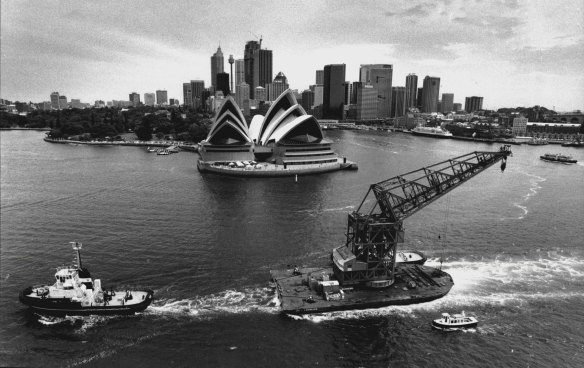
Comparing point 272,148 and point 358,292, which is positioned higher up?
point 272,148

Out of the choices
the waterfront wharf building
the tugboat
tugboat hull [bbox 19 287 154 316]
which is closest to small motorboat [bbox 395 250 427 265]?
the tugboat

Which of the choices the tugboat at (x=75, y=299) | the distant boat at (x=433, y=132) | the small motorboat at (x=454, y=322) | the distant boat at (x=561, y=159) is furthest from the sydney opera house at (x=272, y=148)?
the distant boat at (x=433, y=132)

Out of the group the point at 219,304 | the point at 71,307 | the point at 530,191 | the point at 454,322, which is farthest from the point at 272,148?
the point at 454,322

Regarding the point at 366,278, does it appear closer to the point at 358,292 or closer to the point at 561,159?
the point at 358,292

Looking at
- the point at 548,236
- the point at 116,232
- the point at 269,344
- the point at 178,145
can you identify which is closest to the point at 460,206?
the point at 548,236

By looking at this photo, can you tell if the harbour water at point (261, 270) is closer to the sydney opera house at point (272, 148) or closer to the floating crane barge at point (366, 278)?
the floating crane barge at point (366, 278)

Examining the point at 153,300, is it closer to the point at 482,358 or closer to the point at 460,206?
the point at 482,358
